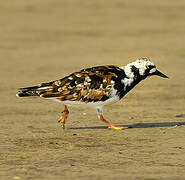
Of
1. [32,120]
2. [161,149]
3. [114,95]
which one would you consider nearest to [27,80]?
[32,120]

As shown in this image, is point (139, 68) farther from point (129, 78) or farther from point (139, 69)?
point (129, 78)

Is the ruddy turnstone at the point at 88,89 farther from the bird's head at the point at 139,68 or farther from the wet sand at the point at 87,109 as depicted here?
the wet sand at the point at 87,109

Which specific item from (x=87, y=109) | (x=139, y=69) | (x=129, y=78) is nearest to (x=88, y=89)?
(x=129, y=78)

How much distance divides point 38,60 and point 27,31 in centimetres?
428

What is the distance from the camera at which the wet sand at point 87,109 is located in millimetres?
8680

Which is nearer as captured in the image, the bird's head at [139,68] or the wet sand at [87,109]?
the wet sand at [87,109]

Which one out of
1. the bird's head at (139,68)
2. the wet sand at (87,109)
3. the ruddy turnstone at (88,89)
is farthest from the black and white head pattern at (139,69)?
the wet sand at (87,109)

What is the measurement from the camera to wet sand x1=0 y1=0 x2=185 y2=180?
8680mm

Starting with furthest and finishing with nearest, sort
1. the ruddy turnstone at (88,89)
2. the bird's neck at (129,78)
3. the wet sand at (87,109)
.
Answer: the bird's neck at (129,78), the ruddy turnstone at (88,89), the wet sand at (87,109)

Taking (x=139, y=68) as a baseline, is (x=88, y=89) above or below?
below

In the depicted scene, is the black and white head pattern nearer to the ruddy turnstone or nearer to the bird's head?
the bird's head

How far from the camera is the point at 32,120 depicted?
1115 cm

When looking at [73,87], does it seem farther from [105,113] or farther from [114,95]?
[105,113]

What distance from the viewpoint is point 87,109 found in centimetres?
1205
